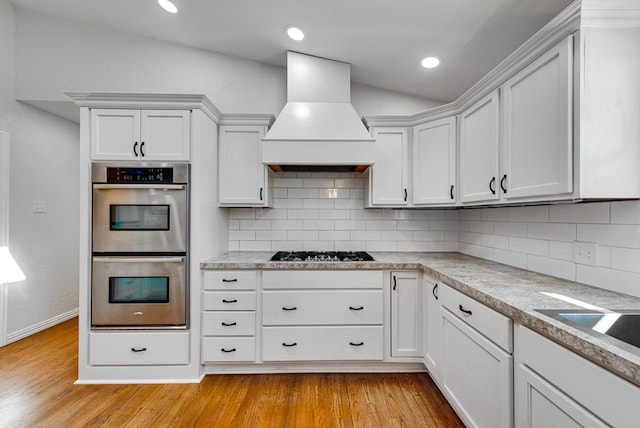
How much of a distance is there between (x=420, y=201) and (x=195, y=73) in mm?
2560

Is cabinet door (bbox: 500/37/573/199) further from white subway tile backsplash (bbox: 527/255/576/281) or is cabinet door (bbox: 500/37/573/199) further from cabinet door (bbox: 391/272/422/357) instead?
cabinet door (bbox: 391/272/422/357)

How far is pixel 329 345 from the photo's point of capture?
237 cm

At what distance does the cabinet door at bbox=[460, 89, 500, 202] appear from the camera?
1.88 meters

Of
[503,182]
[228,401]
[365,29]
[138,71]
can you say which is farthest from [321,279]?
[138,71]

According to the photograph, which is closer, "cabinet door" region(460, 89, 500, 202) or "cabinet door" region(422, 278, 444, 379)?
"cabinet door" region(460, 89, 500, 202)

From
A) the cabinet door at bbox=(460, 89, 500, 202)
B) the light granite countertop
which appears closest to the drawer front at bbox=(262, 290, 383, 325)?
the light granite countertop

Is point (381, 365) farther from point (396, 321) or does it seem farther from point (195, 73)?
point (195, 73)

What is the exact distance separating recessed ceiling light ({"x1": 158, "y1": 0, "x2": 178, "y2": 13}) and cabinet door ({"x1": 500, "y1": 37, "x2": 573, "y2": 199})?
8.33ft

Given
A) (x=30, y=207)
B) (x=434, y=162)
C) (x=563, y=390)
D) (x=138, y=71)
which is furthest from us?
(x=30, y=207)

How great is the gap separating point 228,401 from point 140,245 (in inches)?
51.8

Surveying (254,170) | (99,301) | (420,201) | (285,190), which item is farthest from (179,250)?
(420,201)

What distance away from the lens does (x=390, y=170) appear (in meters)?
2.74

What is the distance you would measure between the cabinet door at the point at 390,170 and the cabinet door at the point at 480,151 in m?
0.52

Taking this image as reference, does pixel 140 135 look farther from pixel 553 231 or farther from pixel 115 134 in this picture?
pixel 553 231
